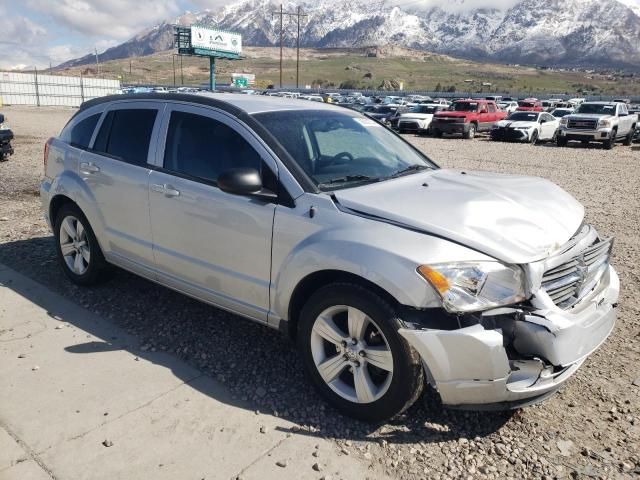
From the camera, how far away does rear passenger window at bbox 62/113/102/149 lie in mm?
4859

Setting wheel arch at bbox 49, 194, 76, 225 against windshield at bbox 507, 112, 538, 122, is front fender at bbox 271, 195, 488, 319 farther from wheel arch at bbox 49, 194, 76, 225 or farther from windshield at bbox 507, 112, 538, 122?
windshield at bbox 507, 112, 538, 122

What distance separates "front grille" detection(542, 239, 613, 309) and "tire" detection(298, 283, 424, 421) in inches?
33.1

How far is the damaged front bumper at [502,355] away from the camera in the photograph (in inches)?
106

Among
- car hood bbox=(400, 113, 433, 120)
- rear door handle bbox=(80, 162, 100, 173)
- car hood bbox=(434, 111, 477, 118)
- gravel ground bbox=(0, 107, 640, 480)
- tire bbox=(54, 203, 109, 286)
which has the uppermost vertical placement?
car hood bbox=(434, 111, 477, 118)

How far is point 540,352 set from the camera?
274 centimetres

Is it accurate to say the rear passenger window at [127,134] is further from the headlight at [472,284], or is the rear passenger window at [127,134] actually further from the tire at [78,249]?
the headlight at [472,284]

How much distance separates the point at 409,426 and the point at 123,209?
9.01ft

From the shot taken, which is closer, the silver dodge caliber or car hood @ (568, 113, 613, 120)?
the silver dodge caliber

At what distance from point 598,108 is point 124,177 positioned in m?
22.1

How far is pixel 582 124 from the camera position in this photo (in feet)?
68.1

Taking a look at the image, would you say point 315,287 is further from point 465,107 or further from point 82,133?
point 465,107

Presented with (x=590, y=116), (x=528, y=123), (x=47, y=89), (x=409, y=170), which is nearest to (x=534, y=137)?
(x=528, y=123)

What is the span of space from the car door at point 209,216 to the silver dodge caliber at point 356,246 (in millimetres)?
12

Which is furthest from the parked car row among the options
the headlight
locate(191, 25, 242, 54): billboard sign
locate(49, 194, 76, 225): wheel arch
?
locate(191, 25, 242, 54): billboard sign
